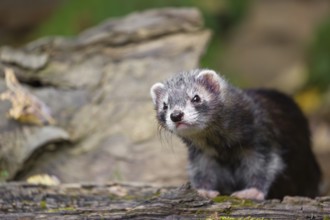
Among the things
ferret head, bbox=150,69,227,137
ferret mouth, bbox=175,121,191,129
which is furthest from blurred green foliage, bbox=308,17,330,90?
ferret mouth, bbox=175,121,191,129

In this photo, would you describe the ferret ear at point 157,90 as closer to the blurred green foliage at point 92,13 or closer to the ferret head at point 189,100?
the ferret head at point 189,100

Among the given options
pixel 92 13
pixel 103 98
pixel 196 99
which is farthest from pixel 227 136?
pixel 92 13

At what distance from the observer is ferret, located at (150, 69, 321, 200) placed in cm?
752

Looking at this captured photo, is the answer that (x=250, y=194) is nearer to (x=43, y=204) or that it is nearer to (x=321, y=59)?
(x=43, y=204)

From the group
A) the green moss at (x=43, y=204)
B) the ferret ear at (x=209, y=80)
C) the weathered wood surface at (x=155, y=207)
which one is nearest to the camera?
the weathered wood surface at (x=155, y=207)

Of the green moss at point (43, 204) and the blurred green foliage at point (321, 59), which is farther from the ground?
the blurred green foliage at point (321, 59)

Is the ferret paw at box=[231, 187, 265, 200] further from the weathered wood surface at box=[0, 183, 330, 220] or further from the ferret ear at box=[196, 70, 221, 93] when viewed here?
the ferret ear at box=[196, 70, 221, 93]

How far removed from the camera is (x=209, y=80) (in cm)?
775

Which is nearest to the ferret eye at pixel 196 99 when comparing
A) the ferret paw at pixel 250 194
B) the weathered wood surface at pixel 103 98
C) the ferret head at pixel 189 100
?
the ferret head at pixel 189 100

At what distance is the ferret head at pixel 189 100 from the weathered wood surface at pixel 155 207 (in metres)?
0.70

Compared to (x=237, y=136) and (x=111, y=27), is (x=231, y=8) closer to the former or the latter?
(x=111, y=27)

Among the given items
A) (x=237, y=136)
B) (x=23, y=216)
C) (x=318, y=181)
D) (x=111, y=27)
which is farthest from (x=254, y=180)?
(x=111, y=27)

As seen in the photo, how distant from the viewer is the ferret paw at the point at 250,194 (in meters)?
7.39

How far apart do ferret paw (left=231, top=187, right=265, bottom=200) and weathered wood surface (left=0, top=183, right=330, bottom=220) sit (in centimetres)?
40
